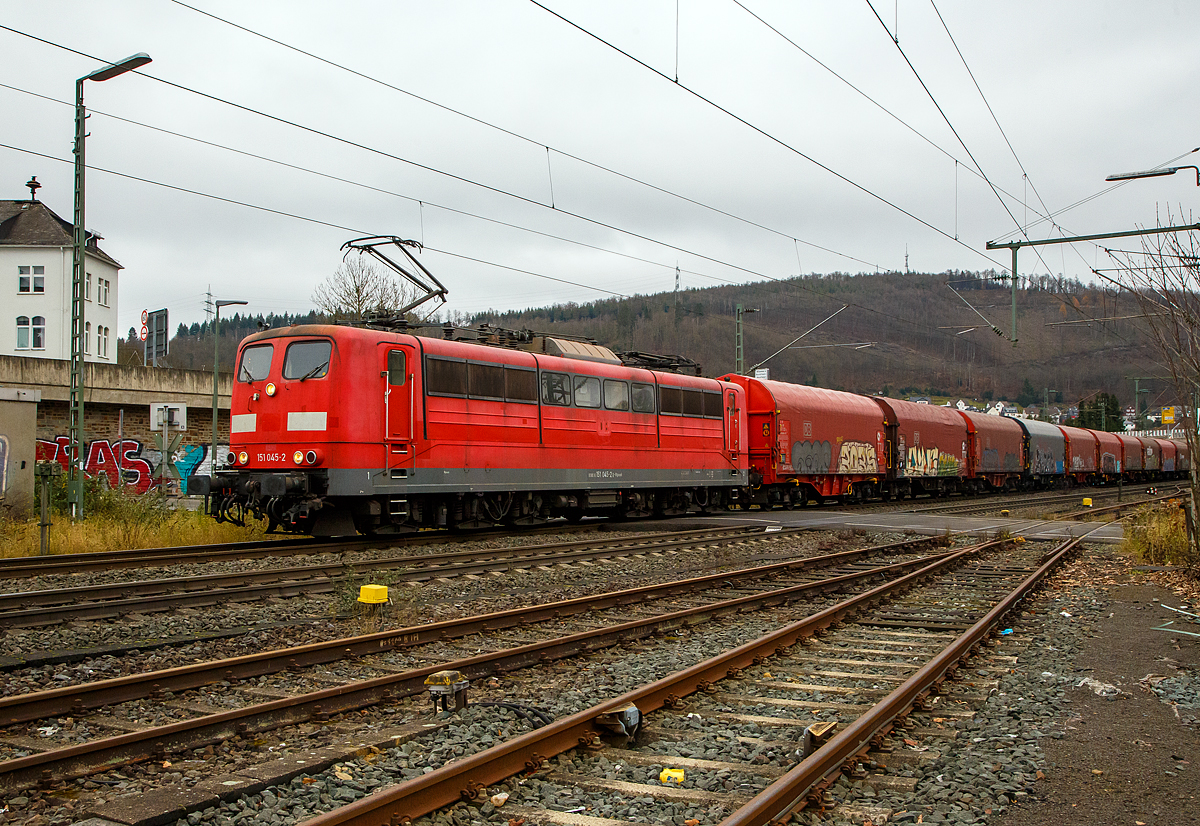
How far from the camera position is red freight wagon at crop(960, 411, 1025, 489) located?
125 feet

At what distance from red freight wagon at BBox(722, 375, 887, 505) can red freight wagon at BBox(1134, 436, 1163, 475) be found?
3869 centimetres

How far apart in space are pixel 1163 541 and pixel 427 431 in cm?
1194

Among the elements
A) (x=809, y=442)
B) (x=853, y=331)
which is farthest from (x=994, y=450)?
(x=853, y=331)

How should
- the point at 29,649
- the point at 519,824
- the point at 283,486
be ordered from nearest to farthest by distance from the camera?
1. the point at 519,824
2. the point at 29,649
3. the point at 283,486

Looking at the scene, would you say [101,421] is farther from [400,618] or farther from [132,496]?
[400,618]

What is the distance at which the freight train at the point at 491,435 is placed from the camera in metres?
14.2

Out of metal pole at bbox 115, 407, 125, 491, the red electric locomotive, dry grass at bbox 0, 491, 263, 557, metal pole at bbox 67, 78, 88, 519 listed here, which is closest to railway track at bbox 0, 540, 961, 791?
the red electric locomotive

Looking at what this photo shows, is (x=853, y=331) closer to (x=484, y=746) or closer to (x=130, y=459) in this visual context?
(x=130, y=459)

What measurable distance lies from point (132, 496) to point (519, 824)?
16.1 metres

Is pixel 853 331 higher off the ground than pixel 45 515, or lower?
higher

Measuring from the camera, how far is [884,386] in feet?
356

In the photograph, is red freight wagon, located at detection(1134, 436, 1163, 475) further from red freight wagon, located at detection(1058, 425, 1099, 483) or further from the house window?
the house window

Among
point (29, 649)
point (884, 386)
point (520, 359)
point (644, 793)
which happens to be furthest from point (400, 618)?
point (884, 386)

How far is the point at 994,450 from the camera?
40188 mm
